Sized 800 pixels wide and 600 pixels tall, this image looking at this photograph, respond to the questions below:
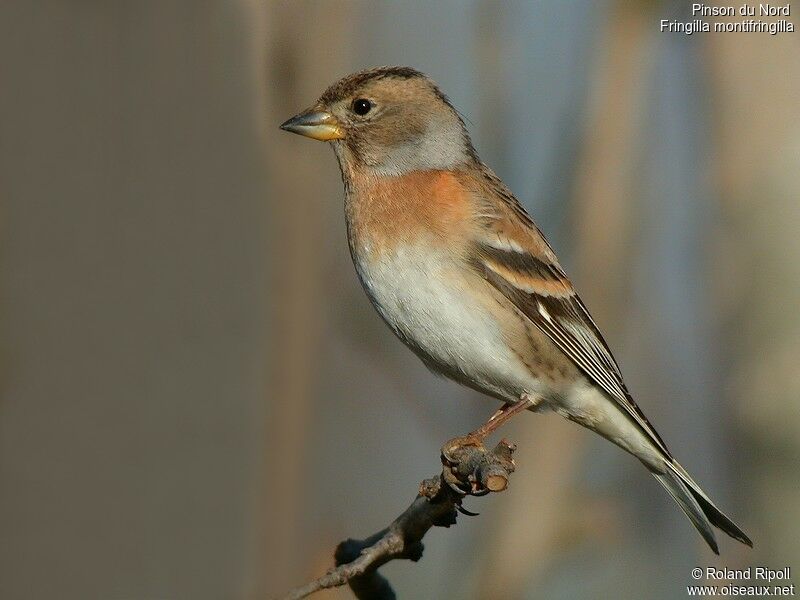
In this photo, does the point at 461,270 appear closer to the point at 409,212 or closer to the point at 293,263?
the point at 409,212

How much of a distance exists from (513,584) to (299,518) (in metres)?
0.94

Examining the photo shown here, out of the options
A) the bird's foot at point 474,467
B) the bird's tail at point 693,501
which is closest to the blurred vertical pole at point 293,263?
the bird's foot at point 474,467

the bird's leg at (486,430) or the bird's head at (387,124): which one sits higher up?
the bird's head at (387,124)

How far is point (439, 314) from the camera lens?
3744 mm

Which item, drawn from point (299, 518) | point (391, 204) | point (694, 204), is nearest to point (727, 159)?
point (694, 204)

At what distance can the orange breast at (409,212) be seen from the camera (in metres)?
3.88

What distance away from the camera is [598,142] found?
13.6ft

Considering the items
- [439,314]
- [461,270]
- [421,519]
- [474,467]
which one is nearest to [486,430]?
[439,314]

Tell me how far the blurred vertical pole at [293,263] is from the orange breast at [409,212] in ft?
0.60

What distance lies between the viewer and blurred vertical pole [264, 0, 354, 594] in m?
3.48

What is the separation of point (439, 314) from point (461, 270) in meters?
0.22

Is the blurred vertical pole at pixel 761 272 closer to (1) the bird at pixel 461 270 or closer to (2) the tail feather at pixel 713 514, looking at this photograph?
(2) the tail feather at pixel 713 514

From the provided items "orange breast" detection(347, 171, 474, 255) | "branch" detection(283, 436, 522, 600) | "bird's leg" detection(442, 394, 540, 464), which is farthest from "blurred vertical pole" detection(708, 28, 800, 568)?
"branch" detection(283, 436, 522, 600)

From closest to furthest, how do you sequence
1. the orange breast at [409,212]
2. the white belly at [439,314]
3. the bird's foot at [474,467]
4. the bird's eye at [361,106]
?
the bird's foot at [474,467] < the white belly at [439,314] < the orange breast at [409,212] < the bird's eye at [361,106]
